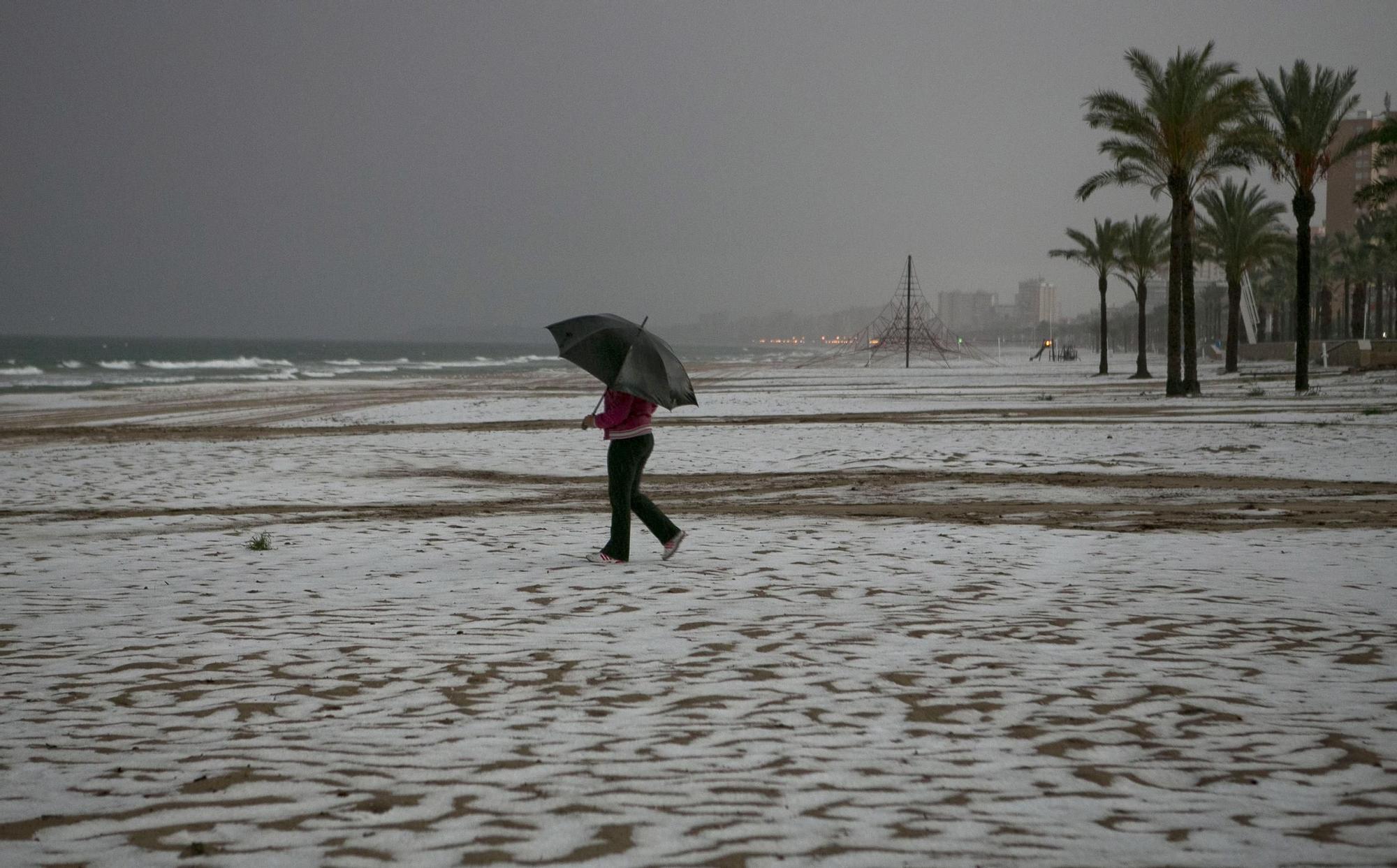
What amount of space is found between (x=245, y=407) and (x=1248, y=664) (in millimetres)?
32059

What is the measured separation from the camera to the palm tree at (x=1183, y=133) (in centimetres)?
2975

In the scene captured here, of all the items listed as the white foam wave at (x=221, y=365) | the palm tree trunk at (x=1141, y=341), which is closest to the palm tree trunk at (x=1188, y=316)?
the palm tree trunk at (x=1141, y=341)

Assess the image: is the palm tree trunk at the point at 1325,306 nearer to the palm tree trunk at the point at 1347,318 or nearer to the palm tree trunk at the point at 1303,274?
the palm tree trunk at the point at 1347,318

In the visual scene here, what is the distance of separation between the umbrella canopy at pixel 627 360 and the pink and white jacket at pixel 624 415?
4.7 inches

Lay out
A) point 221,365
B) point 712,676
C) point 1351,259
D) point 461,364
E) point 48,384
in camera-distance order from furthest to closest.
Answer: point 461,364 < point 221,365 < point 1351,259 < point 48,384 < point 712,676

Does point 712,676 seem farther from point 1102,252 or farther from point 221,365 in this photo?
point 221,365

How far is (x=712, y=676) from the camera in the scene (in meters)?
5.24

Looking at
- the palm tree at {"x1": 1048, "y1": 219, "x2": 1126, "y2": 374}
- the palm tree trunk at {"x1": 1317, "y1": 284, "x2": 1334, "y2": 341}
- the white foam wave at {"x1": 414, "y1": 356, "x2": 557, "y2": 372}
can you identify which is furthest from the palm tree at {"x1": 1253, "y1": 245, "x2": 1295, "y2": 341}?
the white foam wave at {"x1": 414, "y1": 356, "x2": 557, "y2": 372}

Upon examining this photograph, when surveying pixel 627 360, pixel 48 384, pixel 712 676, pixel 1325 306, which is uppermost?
pixel 1325 306

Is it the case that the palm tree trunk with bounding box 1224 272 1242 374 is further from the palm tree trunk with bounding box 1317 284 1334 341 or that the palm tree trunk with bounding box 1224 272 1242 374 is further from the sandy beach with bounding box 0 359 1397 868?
the palm tree trunk with bounding box 1317 284 1334 341

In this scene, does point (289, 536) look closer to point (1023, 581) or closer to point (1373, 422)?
point (1023, 581)

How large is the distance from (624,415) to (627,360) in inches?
16.6

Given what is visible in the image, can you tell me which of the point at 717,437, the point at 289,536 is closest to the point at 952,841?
the point at 289,536

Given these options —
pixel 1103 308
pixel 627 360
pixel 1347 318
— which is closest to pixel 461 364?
pixel 1103 308
